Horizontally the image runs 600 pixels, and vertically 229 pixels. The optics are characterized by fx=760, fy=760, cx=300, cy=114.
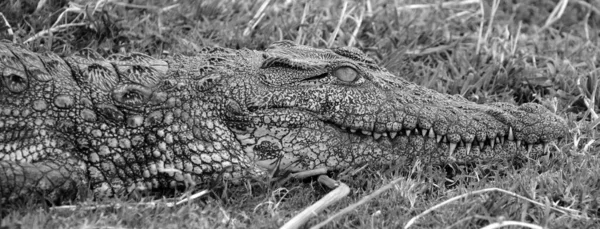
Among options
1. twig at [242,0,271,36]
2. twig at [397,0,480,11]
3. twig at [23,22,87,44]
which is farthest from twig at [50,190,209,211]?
twig at [397,0,480,11]

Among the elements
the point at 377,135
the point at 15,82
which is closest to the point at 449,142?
Answer: the point at 377,135

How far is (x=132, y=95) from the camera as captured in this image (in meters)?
3.49

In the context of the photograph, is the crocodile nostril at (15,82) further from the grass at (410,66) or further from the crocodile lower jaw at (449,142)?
the crocodile lower jaw at (449,142)

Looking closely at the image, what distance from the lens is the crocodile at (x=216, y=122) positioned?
Answer: 3.39 m

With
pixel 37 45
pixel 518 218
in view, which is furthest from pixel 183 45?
pixel 518 218

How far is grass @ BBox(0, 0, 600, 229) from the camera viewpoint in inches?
131

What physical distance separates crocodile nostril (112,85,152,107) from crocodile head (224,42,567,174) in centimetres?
38

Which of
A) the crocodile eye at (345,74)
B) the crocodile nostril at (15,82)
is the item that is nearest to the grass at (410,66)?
the crocodile eye at (345,74)

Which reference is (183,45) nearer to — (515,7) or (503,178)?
(503,178)

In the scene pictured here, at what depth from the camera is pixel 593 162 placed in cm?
396

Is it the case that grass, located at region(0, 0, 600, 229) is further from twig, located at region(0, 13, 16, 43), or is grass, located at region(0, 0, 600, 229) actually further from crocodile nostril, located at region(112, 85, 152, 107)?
crocodile nostril, located at region(112, 85, 152, 107)

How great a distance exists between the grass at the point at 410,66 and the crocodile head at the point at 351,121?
0.11 metres

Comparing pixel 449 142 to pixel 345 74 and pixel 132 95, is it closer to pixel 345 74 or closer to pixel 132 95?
pixel 345 74

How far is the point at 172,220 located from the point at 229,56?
0.94m
